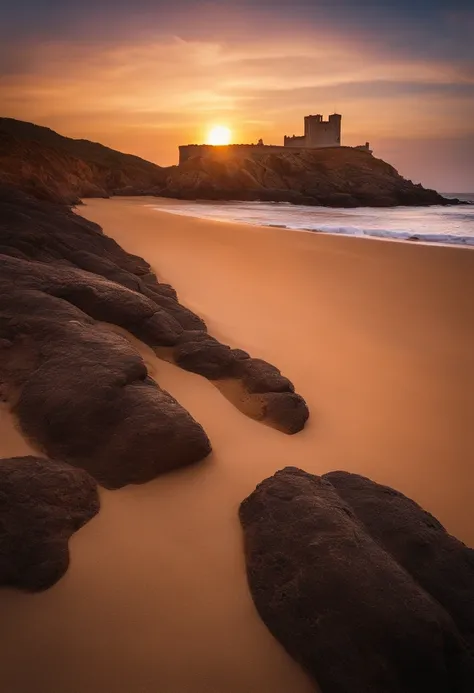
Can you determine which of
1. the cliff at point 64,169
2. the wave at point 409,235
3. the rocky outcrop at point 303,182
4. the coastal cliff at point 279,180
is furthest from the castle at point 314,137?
the wave at point 409,235

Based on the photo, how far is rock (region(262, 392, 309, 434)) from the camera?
9.25 ft

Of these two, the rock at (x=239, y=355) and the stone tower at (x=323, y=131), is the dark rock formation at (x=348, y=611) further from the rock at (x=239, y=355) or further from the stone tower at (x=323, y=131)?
the stone tower at (x=323, y=131)

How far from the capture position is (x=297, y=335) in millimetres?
4344

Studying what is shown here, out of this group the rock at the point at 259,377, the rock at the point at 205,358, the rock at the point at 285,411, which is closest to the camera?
the rock at the point at 285,411

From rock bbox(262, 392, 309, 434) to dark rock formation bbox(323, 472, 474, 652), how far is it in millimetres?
765

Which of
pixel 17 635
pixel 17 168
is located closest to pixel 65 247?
pixel 17 635

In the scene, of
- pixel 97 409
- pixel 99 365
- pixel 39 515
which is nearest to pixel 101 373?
pixel 99 365

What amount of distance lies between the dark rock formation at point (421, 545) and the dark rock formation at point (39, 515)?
3.59 feet

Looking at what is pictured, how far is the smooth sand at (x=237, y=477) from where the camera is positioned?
4.57 feet

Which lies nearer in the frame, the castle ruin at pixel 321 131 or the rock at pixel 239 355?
the rock at pixel 239 355

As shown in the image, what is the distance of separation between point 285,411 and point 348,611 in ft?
5.00

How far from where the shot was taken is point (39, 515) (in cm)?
169

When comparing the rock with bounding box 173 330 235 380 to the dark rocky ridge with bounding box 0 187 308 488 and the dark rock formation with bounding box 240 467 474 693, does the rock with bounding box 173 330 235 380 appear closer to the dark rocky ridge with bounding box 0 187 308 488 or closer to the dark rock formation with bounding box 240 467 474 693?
the dark rocky ridge with bounding box 0 187 308 488

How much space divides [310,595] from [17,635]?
889 millimetres
